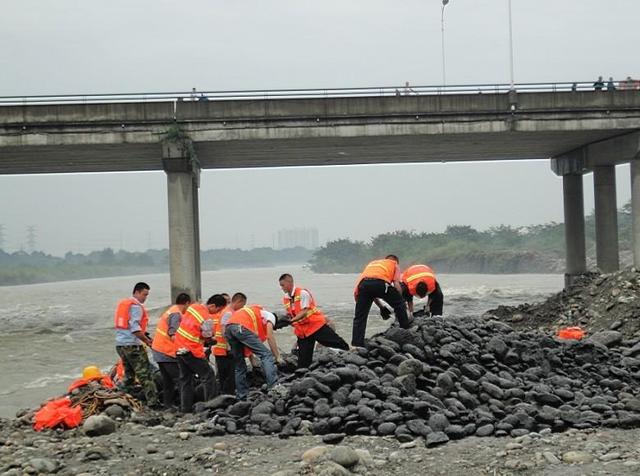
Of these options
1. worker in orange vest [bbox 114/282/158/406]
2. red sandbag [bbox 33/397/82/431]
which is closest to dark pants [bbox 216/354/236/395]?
worker in orange vest [bbox 114/282/158/406]

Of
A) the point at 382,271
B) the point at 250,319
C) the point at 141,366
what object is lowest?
the point at 141,366

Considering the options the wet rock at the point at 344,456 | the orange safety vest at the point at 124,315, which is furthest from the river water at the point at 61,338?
the wet rock at the point at 344,456

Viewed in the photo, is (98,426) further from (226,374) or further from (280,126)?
(280,126)

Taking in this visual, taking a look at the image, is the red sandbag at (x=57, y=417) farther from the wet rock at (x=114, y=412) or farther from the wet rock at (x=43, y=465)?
the wet rock at (x=43, y=465)

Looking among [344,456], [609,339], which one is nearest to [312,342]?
[344,456]

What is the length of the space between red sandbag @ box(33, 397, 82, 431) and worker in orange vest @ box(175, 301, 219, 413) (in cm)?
138

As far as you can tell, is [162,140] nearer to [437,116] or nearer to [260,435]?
[437,116]

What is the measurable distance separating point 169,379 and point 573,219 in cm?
2640

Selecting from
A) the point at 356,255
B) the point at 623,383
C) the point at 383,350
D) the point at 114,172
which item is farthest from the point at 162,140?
the point at 356,255

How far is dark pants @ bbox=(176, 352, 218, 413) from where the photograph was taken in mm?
9555

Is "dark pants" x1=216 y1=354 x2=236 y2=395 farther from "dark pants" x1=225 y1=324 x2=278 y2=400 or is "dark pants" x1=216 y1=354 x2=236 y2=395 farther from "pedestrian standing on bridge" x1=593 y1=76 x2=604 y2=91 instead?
"pedestrian standing on bridge" x1=593 y1=76 x2=604 y2=91

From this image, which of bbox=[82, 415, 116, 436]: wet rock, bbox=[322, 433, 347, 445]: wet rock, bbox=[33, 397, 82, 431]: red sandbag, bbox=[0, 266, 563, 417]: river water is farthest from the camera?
bbox=[0, 266, 563, 417]: river water

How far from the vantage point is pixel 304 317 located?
1034cm

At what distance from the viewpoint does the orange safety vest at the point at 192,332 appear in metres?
9.43
